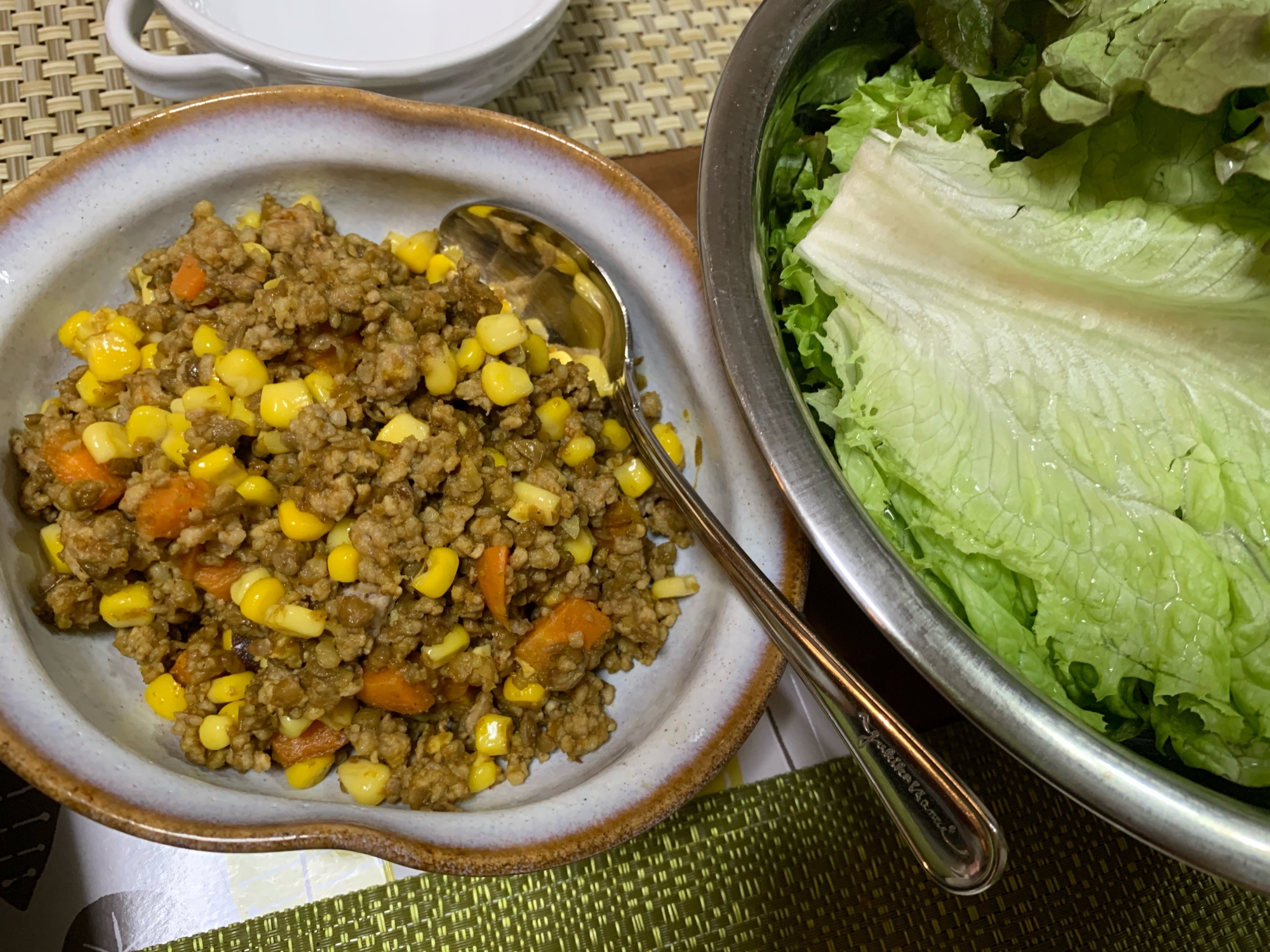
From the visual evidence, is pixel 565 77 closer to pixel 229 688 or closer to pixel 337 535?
pixel 337 535

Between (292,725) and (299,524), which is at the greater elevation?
(299,524)

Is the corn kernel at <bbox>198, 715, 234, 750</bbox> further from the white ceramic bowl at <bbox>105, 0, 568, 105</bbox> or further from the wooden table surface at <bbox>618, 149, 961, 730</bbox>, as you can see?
the white ceramic bowl at <bbox>105, 0, 568, 105</bbox>

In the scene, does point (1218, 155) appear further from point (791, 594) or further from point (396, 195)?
point (396, 195)

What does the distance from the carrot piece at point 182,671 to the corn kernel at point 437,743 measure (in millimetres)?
486

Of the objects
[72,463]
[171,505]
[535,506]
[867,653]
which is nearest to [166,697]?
[171,505]

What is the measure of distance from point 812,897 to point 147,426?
171cm

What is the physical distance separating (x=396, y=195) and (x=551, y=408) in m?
0.65

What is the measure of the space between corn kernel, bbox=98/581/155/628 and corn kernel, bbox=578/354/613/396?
1.03 m

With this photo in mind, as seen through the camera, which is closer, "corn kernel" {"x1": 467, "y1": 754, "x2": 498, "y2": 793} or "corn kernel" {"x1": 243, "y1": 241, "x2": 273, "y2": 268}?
"corn kernel" {"x1": 467, "y1": 754, "x2": 498, "y2": 793}

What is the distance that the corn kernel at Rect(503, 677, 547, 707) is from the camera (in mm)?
1658

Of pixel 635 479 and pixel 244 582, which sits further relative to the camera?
pixel 635 479

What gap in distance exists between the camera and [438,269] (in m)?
1.91

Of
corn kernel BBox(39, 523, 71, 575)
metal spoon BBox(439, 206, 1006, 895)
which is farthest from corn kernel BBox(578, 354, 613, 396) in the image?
corn kernel BBox(39, 523, 71, 575)

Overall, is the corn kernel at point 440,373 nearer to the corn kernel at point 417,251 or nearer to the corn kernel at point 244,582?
the corn kernel at point 417,251
